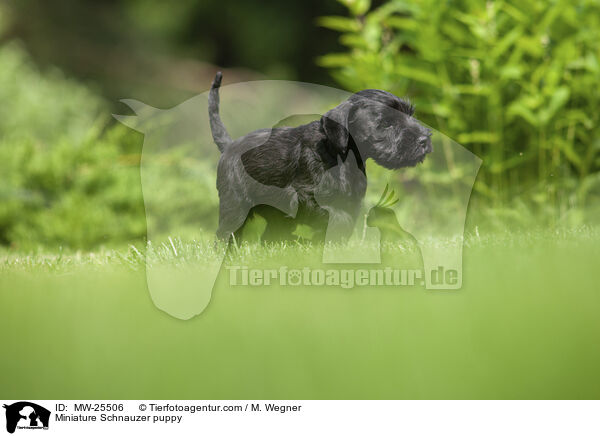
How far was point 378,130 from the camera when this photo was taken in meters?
2.72

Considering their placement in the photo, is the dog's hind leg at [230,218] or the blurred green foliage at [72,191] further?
the blurred green foliage at [72,191]

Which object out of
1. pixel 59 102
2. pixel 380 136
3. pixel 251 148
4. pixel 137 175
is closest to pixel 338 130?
pixel 380 136

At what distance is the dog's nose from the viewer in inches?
108

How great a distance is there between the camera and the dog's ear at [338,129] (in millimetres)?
2668

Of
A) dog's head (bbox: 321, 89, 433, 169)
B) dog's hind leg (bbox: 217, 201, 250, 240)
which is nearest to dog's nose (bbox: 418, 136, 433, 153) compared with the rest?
dog's head (bbox: 321, 89, 433, 169)

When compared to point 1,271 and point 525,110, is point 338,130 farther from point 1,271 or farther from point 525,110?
point 525,110

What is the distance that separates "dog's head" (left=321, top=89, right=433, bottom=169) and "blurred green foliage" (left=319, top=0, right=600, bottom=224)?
1.78m
